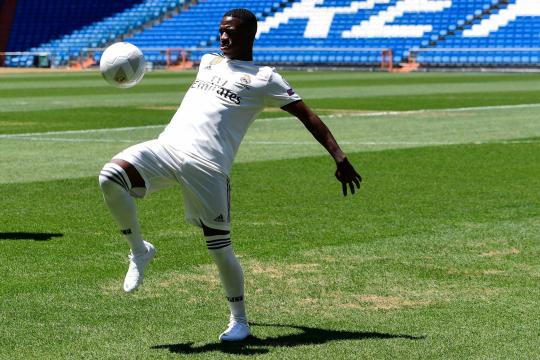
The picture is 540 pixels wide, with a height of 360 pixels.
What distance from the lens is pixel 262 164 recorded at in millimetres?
16125

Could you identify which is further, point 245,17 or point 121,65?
point 121,65

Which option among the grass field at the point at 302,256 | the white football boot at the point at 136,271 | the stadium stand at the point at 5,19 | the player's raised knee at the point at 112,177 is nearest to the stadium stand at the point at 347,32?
the stadium stand at the point at 5,19

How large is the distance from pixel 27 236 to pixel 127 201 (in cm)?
391

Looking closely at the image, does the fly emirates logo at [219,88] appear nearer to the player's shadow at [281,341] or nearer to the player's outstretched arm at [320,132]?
the player's outstretched arm at [320,132]

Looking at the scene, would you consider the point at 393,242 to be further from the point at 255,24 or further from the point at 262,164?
the point at 262,164

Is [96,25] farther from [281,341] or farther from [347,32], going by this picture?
[281,341]

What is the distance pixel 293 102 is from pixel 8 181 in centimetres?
838

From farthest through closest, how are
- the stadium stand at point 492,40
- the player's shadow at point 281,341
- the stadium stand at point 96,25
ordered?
the stadium stand at point 96,25 < the stadium stand at point 492,40 < the player's shadow at point 281,341

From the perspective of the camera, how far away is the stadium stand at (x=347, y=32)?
53000 millimetres

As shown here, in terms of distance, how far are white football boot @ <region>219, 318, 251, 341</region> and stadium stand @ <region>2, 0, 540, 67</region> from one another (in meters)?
44.5

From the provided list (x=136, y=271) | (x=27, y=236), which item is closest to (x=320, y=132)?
(x=136, y=271)

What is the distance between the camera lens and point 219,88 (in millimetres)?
6449

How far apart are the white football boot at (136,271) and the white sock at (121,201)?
33 mm

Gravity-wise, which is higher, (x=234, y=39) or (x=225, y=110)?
(x=234, y=39)
